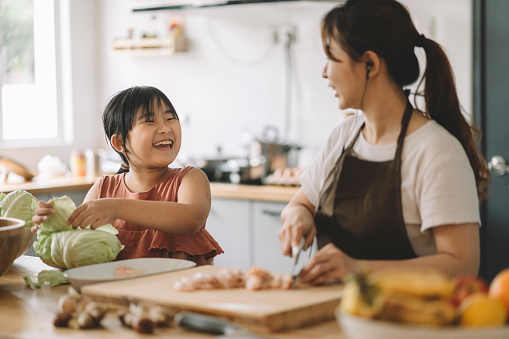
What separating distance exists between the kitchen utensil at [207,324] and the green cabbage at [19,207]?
2.29 ft

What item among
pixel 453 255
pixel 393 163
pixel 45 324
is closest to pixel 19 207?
pixel 45 324

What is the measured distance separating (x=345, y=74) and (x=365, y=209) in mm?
331

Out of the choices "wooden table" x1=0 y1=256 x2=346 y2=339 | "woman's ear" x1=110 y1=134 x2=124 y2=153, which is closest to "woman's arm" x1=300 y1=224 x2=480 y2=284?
"wooden table" x1=0 y1=256 x2=346 y2=339

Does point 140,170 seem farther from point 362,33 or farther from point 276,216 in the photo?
point 276,216

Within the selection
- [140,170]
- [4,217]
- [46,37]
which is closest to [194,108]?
[46,37]

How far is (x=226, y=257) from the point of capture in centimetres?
386

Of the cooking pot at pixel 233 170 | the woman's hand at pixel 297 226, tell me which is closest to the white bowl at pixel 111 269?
the woman's hand at pixel 297 226

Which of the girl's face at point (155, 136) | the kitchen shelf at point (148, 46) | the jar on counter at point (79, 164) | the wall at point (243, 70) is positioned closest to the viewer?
the girl's face at point (155, 136)

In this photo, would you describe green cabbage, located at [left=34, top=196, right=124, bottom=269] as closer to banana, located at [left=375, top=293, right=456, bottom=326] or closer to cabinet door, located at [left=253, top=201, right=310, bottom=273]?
banana, located at [left=375, top=293, right=456, bottom=326]

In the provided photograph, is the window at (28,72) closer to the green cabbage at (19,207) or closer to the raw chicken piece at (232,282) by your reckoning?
the green cabbage at (19,207)

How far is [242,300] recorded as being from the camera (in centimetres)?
132

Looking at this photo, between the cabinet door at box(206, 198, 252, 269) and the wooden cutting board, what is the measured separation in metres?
2.25

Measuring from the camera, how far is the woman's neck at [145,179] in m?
2.05

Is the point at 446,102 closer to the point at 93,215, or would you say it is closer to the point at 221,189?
the point at 93,215
